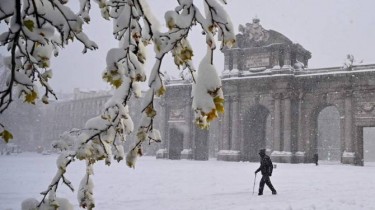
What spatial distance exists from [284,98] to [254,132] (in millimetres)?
4981

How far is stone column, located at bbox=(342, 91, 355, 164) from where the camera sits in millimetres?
32241

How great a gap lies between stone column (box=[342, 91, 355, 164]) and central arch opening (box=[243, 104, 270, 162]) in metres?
7.91

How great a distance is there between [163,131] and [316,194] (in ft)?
106

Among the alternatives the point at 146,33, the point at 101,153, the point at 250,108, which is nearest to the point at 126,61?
the point at 146,33

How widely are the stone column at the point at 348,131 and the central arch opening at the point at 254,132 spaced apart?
7913mm

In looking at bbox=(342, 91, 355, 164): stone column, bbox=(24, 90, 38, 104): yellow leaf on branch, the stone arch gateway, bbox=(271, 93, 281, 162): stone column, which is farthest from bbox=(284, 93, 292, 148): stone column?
bbox=(24, 90, 38, 104): yellow leaf on branch

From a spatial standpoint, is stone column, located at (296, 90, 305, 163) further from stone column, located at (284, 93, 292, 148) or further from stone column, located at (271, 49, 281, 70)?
stone column, located at (271, 49, 281, 70)

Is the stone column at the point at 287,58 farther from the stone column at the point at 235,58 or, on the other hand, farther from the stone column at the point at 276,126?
the stone column at the point at 235,58

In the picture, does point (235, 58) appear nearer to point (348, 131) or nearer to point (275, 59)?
point (275, 59)

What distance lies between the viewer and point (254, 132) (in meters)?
39.0

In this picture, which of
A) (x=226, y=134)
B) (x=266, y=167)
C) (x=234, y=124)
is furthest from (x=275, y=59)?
(x=266, y=167)

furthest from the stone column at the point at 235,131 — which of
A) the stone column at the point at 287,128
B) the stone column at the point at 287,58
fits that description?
the stone column at the point at 287,58

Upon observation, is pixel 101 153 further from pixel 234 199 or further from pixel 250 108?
pixel 250 108

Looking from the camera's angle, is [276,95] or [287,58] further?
[276,95]
